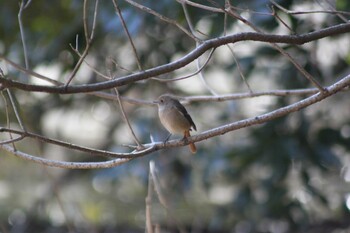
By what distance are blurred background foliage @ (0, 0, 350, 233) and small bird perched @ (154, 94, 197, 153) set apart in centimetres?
56

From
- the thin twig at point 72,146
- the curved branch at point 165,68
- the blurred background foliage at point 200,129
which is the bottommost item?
the thin twig at point 72,146

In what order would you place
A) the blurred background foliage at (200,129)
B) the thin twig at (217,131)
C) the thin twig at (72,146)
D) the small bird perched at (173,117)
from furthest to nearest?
1. the blurred background foliage at (200,129)
2. the small bird perched at (173,117)
3. the thin twig at (217,131)
4. the thin twig at (72,146)

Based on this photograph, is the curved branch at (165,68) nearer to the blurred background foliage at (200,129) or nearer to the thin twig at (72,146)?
the thin twig at (72,146)

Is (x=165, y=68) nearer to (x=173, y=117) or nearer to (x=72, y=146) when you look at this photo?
(x=72, y=146)

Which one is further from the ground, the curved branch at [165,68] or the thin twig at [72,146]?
the curved branch at [165,68]

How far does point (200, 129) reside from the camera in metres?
7.22

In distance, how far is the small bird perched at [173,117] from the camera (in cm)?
479

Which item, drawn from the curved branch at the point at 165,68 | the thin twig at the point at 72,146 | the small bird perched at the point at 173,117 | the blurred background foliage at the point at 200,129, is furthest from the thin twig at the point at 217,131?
the blurred background foliage at the point at 200,129

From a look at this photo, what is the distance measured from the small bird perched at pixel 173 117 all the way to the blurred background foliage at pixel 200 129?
558 millimetres

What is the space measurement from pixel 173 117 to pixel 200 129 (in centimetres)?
244

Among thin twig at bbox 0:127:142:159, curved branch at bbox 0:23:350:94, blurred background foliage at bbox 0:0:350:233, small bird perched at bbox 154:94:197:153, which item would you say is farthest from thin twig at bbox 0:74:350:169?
blurred background foliage at bbox 0:0:350:233

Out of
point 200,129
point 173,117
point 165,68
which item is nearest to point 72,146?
point 165,68

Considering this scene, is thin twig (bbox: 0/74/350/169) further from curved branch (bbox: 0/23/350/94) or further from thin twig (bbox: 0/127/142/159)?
curved branch (bbox: 0/23/350/94)

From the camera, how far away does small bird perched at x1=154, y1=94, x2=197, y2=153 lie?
4.79m
